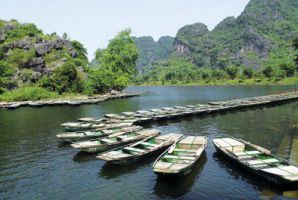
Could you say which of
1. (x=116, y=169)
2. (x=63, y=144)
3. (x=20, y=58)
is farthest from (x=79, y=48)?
(x=116, y=169)

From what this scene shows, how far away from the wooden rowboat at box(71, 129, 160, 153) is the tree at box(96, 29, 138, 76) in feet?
313

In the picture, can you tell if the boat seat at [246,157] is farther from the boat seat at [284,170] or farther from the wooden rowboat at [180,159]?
the wooden rowboat at [180,159]

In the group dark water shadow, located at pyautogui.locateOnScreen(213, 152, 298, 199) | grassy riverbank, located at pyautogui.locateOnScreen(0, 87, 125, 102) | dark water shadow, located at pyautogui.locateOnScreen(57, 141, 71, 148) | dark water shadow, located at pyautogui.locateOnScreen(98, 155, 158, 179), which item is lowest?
dark water shadow, located at pyautogui.locateOnScreen(213, 152, 298, 199)

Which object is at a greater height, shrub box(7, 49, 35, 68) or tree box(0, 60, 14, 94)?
shrub box(7, 49, 35, 68)

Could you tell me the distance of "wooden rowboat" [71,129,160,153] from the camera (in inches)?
1334

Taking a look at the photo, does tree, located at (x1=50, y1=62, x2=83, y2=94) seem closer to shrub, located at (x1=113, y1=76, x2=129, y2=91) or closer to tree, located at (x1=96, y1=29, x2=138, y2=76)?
shrub, located at (x1=113, y1=76, x2=129, y2=91)

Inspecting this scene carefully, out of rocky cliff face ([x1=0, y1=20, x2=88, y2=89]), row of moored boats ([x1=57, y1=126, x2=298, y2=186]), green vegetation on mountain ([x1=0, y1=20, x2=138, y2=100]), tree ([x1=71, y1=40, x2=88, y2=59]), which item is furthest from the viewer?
tree ([x1=71, y1=40, x2=88, y2=59])

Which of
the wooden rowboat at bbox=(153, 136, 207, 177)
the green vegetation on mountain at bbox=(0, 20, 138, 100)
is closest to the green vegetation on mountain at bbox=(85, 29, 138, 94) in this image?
the green vegetation on mountain at bbox=(0, 20, 138, 100)

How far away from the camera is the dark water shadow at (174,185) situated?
23.6 m

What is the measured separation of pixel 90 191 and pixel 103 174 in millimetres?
3743

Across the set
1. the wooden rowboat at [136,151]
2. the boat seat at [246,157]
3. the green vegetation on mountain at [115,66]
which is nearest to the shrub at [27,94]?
the green vegetation on mountain at [115,66]

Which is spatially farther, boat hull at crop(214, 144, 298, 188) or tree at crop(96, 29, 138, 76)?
tree at crop(96, 29, 138, 76)

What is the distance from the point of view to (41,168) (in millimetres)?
31047

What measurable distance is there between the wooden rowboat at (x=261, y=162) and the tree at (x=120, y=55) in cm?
10523
